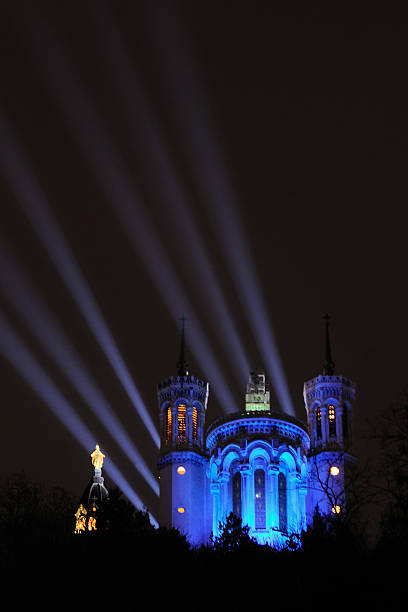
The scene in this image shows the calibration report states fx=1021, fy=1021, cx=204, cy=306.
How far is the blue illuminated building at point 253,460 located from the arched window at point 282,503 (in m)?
0.09

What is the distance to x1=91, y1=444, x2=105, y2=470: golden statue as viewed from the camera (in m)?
106

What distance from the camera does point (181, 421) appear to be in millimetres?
89812

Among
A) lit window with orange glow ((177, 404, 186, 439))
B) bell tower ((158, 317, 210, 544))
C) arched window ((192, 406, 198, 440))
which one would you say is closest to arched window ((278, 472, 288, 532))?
bell tower ((158, 317, 210, 544))

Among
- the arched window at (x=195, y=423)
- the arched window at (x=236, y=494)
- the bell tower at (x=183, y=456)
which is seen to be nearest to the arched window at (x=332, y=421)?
the arched window at (x=236, y=494)

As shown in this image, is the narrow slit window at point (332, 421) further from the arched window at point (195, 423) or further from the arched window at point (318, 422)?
the arched window at point (195, 423)

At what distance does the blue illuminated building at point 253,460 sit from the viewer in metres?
86.1

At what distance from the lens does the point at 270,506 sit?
282ft

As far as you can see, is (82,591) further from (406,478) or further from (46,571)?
(406,478)

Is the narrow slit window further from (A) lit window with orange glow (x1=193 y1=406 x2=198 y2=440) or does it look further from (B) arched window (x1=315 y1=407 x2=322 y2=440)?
(A) lit window with orange glow (x1=193 y1=406 x2=198 y2=440)

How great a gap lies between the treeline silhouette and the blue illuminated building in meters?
26.8

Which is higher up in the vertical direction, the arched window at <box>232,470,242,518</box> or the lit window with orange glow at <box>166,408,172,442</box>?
the lit window with orange glow at <box>166,408,172,442</box>

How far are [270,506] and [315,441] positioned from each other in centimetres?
722

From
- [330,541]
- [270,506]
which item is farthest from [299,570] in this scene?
[270,506]

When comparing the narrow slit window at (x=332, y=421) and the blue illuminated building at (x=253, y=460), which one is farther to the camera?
the narrow slit window at (x=332, y=421)
